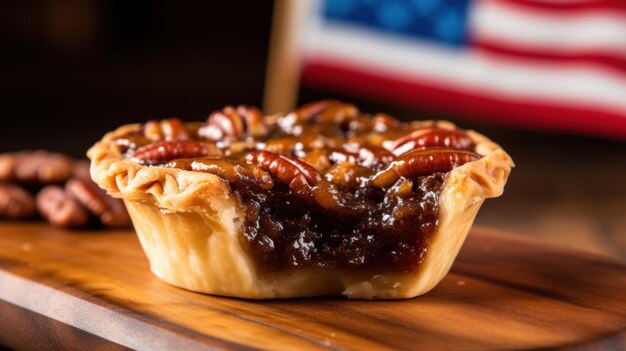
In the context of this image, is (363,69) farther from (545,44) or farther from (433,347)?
(433,347)

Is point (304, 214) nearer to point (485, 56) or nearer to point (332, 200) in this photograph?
point (332, 200)

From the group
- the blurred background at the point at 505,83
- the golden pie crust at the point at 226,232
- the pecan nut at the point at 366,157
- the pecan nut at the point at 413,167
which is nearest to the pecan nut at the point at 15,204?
the golden pie crust at the point at 226,232

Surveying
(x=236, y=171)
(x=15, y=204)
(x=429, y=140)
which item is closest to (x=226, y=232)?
(x=236, y=171)

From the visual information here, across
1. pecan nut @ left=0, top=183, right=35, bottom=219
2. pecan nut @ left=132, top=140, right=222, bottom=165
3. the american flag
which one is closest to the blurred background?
the american flag

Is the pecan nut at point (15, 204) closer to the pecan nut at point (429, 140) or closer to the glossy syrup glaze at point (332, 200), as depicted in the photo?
the glossy syrup glaze at point (332, 200)

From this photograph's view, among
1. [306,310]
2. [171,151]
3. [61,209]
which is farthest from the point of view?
[61,209]

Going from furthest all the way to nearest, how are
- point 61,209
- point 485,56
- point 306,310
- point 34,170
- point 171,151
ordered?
1. point 485,56
2. point 34,170
3. point 61,209
4. point 171,151
5. point 306,310

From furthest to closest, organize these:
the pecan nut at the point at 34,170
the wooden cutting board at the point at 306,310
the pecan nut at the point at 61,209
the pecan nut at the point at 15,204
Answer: the pecan nut at the point at 34,170, the pecan nut at the point at 15,204, the pecan nut at the point at 61,209, the wooden cutting board at the point at 306,310

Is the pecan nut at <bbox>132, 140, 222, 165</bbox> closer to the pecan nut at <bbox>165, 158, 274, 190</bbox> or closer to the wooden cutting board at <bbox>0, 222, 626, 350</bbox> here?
the pecan nut at <bbox>165, 158, 274, 190</bbox>
